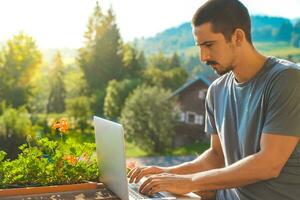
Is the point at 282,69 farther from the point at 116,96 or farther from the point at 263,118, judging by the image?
the point at 116,96

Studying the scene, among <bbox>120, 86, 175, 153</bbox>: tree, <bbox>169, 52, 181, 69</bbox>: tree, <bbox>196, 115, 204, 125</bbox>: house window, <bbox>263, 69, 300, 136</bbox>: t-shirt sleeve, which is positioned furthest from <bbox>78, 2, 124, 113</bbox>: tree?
<bbox>263, 69, 300, 136</bbox>: t-shirt sleeve

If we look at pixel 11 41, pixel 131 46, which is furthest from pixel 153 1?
pixel 11 41

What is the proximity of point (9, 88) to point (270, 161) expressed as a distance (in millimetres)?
17339

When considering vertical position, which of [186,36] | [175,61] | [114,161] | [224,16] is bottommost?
[175,61]

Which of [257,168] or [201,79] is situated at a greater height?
[257,168]

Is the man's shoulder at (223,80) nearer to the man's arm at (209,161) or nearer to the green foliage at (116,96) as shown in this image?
the man's arm at (209,161)

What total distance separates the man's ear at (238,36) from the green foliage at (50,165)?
0.52m

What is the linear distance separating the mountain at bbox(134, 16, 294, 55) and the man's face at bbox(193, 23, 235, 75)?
1291cm

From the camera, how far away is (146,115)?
19.0m

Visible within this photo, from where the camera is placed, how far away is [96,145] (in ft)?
4.68

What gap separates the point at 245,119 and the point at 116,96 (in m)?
20.7

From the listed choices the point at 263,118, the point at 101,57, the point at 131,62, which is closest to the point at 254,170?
the point at 263,118

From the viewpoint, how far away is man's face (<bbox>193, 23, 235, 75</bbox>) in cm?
140

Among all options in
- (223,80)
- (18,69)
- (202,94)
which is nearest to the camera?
(223,80)
